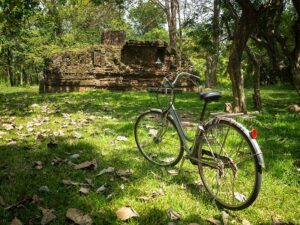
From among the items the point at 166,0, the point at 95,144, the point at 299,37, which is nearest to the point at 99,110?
the point at 95,144

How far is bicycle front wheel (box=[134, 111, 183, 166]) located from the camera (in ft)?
16.1

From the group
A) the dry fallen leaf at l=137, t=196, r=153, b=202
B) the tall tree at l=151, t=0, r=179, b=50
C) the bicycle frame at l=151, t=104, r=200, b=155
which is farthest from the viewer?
the tall tree at l=151, t=0, r=179, b=50

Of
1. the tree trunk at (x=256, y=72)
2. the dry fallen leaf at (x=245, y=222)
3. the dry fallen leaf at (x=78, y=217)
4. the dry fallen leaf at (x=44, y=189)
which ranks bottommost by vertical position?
the dry fallen leaf at (x=245, y=222)

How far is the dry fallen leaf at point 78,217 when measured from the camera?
10.5ft

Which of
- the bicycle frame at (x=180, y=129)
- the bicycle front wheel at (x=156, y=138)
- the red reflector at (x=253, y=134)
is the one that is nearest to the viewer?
the red reflector at (x=253, y=134)

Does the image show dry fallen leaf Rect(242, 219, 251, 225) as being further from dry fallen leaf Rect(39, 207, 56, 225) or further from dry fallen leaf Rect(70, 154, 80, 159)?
dry fallen leaf Rect(70, 154, 80, 159)

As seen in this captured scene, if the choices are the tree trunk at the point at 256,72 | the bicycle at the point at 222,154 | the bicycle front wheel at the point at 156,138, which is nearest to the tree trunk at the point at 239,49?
the tree trunk at the point at 256,72

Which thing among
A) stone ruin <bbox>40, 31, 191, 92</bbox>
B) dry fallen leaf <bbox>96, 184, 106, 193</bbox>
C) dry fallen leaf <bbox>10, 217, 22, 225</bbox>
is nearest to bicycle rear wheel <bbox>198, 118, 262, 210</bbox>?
dry fallen leaf <bbox>96, 184, 106, 193</bbox>

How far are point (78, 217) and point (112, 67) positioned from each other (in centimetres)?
1671

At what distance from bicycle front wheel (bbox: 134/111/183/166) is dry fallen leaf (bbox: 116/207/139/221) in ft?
4.78

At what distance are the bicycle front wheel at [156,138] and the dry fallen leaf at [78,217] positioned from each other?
1778mm

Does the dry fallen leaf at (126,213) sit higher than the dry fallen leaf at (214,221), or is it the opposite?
the dry fallen leaf at (126,213)

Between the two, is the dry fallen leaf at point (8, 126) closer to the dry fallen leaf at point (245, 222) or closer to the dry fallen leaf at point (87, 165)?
the dry fallen leaf at point (87, 165)

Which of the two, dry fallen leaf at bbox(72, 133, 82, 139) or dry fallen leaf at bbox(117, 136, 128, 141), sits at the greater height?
dry fallen leaf at bbox(72, 133, 82, 139)
